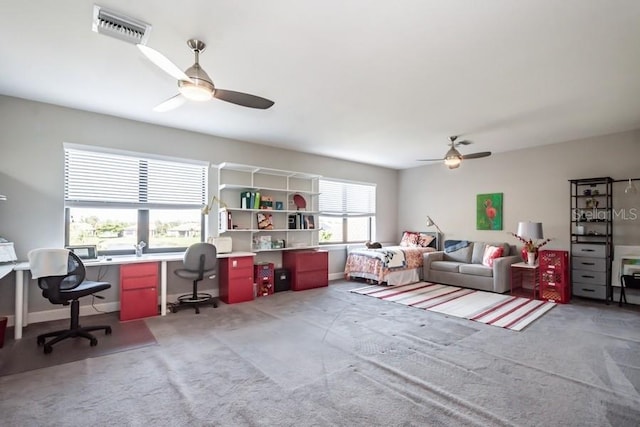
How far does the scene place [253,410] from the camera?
Answer: 6.60ft

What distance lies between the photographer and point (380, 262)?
232 inches

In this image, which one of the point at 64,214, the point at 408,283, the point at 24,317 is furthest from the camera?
the point at 408,283

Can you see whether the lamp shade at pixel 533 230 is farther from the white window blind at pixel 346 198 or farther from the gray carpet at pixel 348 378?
the white window blind at pixel 346 198

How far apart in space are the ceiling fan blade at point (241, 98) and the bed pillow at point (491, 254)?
15.8ft

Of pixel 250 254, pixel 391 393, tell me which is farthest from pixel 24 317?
pixel 391 393

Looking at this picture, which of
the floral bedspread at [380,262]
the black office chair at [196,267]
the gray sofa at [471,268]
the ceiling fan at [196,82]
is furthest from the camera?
the floral bedspread at [380,262]

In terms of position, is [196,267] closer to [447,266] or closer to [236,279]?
[236,279]

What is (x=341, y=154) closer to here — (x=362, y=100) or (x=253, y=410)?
(x=362, y=100)

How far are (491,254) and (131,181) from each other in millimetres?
5961

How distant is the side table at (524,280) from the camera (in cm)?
514

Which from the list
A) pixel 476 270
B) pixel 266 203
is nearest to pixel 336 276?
pixel 266 203

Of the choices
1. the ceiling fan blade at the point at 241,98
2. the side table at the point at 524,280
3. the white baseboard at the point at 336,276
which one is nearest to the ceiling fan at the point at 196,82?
the ceiling fan blade at the point at 241,98

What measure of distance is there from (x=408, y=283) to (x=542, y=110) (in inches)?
142

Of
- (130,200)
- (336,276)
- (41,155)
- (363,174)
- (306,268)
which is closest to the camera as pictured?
(41,155)
